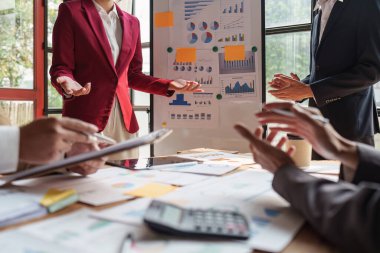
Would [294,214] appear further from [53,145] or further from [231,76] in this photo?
[231,76]

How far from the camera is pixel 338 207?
0.64 metres

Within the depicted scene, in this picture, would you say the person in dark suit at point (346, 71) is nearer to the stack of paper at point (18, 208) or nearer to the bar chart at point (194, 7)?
the bar chart at point (194, 7)

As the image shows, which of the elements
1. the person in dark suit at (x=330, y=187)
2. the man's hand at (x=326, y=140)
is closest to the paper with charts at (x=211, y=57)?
the person in dark suit at (x=330, y=187)

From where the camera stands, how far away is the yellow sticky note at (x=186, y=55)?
3.03m

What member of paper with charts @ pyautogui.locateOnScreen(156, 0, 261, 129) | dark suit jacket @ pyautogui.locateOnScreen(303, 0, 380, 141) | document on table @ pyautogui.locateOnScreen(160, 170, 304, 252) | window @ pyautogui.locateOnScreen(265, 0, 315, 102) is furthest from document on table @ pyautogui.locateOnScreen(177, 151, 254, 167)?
window @ pyautogui.locateOnScreen(265, 0, 315, 102)

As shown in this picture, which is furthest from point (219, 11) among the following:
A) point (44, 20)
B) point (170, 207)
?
point (170, 207)

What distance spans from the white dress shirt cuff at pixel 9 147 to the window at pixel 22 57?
3028mm

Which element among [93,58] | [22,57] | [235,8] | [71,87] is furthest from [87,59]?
[22,57]

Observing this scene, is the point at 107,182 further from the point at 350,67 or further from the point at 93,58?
the point at 350,67

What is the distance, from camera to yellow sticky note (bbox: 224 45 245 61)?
2867 millimetres

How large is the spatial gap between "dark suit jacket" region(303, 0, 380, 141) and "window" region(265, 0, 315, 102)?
967mm

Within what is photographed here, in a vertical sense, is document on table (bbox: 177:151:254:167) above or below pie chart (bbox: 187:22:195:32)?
below

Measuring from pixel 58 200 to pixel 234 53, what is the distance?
229 cm

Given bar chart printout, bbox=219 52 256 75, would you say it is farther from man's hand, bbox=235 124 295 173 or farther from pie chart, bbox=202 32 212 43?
man's hand, bbox=235 124 295 173
